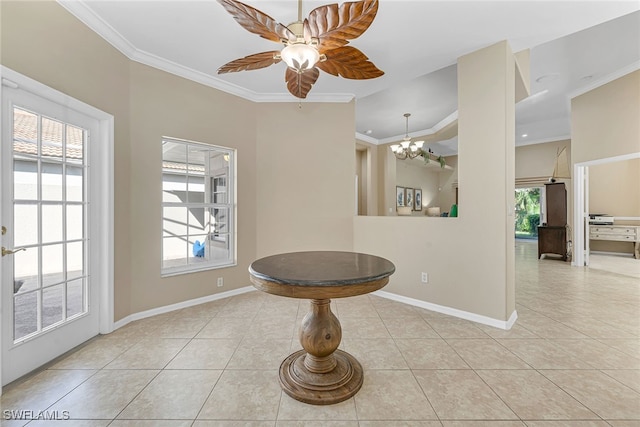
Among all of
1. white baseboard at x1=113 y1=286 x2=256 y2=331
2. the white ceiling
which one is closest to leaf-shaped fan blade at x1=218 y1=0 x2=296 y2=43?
the white ceiling

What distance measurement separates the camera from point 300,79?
215 cm

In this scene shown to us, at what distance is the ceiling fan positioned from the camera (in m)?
1.43

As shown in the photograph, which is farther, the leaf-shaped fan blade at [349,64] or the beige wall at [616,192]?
the beige wall at [616,192]

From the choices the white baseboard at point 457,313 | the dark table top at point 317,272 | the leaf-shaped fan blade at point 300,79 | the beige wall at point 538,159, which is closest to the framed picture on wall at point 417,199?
the beige wall at point 538,159

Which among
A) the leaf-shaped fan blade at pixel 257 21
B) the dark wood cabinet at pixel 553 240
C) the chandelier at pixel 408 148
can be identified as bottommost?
the dark wood cabinet at pixel 553 240

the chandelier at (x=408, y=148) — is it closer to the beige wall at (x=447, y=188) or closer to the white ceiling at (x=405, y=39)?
the white ceiling at (x=405, y=39)

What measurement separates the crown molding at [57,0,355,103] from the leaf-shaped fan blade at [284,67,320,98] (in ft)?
3.29

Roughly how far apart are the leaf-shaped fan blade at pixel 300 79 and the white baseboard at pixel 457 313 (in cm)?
271

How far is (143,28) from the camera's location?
7.82 ft

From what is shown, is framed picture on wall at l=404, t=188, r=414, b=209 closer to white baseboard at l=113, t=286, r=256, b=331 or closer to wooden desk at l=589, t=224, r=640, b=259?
wooden desk at l=589, t=224, r=640, b=259

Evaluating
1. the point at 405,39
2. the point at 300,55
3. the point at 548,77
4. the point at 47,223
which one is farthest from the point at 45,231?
the point at 548,77

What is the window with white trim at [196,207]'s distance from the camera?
304 cm

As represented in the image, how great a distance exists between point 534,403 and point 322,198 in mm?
2916

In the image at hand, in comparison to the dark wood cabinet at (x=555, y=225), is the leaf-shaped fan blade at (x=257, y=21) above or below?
above
